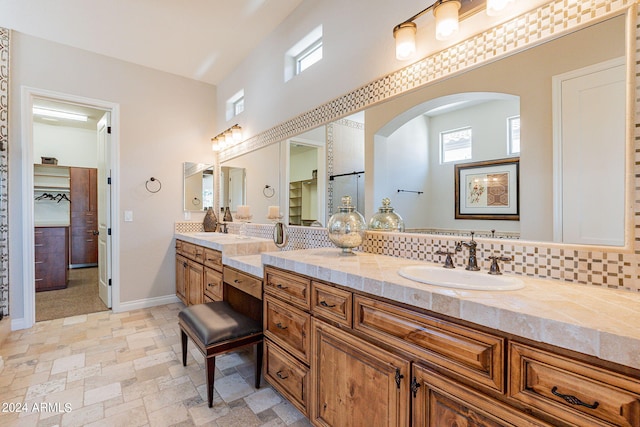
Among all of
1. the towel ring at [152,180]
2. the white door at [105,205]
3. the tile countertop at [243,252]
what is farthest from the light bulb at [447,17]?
the white door at [105,205]

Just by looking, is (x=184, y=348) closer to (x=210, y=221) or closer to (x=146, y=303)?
(x=146, y=303)

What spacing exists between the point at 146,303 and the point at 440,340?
3718mm

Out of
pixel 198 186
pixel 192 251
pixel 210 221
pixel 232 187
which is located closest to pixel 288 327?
pixel 192 251

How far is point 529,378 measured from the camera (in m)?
0.78

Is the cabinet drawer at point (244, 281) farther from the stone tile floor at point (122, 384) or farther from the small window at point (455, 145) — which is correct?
the small window at point (455, 145)

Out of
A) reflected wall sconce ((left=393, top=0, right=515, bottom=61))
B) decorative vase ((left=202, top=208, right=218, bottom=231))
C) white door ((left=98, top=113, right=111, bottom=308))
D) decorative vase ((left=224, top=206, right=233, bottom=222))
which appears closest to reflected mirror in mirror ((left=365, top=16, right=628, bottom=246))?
reflected wall sconce ((left=393, top=0, right=515, bottom=61))

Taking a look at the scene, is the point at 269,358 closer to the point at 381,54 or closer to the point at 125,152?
the point at 381,54

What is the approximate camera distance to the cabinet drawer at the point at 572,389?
2.11 feet

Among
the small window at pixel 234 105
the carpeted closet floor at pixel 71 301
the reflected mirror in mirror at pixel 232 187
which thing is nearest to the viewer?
the carpeted closet floor at pixel 71 301

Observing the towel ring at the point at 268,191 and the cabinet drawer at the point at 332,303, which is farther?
the towel ring at the point at 268,191

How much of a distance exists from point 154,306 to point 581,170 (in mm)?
4180

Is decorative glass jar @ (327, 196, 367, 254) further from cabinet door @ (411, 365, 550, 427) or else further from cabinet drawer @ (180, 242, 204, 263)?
cabinet drawer @ (180, 242, 204, 263)

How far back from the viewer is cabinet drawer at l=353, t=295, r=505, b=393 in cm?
85

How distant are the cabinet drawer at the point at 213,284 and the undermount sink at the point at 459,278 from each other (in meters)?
1.76
